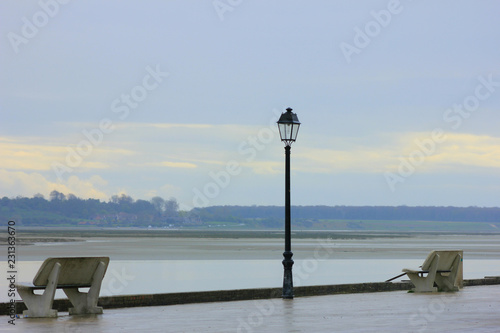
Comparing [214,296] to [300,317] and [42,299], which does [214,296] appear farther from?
[42,299]

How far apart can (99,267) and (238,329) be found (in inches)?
133

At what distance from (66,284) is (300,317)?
3772mm

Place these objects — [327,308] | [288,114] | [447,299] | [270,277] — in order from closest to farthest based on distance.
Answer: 1. [327,308]
2. [447,299]
3. [288,114]
4. [270,277]

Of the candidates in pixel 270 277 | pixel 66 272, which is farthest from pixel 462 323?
pixel 270 277

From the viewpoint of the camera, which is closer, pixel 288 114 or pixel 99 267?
pixel 99 267

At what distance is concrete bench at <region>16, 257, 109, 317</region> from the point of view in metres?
13.5

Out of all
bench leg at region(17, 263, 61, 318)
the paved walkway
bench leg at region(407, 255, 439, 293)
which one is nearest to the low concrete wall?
the paved walkway

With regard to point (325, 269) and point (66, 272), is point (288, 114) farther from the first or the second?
point (325, 269)

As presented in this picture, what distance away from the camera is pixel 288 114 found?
62.7ft

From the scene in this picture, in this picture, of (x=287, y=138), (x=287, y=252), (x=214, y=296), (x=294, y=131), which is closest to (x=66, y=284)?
(x=214, y=296)

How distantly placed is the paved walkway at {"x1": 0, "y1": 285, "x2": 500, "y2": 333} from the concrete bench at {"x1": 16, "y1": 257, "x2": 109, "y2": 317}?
1.01 feet

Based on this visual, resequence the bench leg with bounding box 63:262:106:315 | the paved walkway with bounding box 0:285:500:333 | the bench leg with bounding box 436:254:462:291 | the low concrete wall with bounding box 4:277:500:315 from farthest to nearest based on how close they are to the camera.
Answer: the bench leg with bounding box 436:254:462:291 < the low concrete wall with bounding box 4:277:500:315 < the bench leg with bounding box 63:262:106:315 < the paved walkway with bounding box 0:285:500:333

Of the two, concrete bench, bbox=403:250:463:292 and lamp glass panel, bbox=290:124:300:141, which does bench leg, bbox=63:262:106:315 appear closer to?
lamp glass panel, bbox=290:124:300:141

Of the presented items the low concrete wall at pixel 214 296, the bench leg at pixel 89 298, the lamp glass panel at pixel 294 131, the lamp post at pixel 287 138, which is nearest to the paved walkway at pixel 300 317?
the bench leg at pixel 89 298
